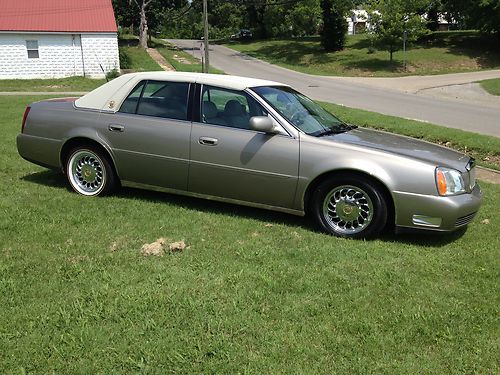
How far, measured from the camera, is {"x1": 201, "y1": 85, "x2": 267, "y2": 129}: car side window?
5316 millimetres

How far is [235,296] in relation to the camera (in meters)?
3.63

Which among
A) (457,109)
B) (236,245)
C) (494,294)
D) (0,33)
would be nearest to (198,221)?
(236,245)

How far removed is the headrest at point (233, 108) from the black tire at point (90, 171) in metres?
1.53

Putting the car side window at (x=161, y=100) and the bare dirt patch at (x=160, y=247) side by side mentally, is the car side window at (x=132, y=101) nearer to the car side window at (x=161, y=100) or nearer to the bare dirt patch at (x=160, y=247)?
the car side window at (x=161, y=100)

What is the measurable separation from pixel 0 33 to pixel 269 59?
2314 cm

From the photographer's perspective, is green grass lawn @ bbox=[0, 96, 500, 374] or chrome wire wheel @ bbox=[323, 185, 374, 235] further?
chrome wire wheel @ bbox=[323, 185, 374, 235]

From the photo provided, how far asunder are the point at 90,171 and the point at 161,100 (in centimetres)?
122

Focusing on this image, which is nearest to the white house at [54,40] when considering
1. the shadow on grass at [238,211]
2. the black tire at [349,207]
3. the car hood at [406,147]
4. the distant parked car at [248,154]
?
the shadow on grass at [238,211]

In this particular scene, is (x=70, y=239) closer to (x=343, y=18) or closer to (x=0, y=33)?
(x=0, y=33)

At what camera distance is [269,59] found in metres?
45.8

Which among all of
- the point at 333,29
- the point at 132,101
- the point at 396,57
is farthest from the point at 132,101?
the point at 333,29

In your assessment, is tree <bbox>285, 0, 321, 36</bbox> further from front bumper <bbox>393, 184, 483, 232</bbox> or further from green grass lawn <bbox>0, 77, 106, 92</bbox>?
front bumper <bbox>393, 184, 483, 232</bbox>

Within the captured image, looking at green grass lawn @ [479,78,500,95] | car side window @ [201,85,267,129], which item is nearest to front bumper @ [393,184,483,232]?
car side window @ [201,85,267,129]

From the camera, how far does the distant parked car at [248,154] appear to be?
4734 millimetres
